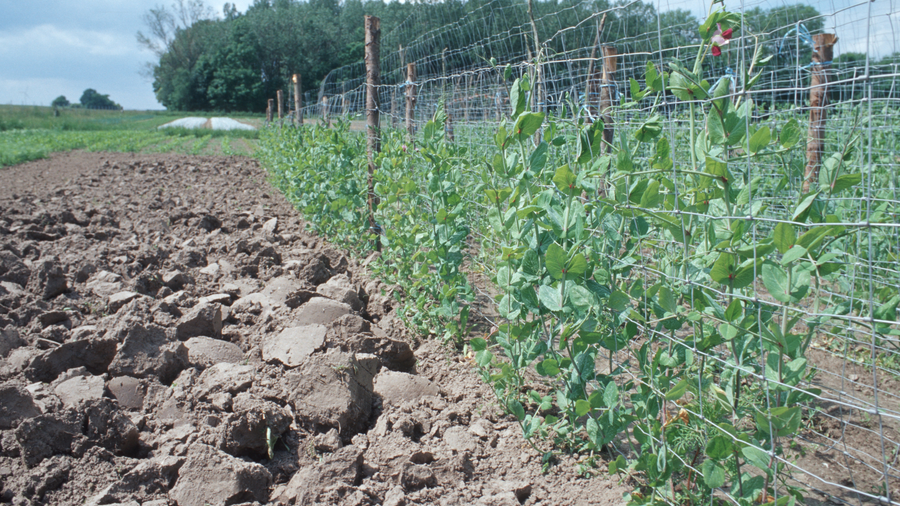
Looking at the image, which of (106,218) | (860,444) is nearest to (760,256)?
(860,444)

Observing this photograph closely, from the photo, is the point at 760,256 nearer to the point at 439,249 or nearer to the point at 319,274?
the point at 439,249

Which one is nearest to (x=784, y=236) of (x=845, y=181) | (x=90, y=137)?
(x=845, y=181)

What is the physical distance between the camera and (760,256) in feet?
4.41

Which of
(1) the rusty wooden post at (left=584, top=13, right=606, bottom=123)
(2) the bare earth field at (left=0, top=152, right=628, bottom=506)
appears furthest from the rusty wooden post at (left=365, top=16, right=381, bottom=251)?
(1) the rusty wooden post at (left=584, top=13, right=606, bottom=123)

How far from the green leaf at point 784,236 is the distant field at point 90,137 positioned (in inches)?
628

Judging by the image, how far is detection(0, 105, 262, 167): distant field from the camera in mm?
16859

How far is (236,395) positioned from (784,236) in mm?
2169

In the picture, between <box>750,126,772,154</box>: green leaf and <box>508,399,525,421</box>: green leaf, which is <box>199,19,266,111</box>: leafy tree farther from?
<box>750,126,772,154</box>: green leaf

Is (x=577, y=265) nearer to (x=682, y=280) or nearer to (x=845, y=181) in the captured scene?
(x=682, y=280)

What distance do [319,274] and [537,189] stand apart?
246cm

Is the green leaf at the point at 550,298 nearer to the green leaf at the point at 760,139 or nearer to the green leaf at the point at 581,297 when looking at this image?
the green leaf at the point at 581,297

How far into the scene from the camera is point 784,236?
49.4 inches

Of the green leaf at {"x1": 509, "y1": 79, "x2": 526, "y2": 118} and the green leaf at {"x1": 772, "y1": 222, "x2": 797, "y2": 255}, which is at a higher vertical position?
the green leaf at {"x1": 509, "y1": 79, "x2": 526, "y2": 118}

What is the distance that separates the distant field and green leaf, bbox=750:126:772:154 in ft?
52.0
